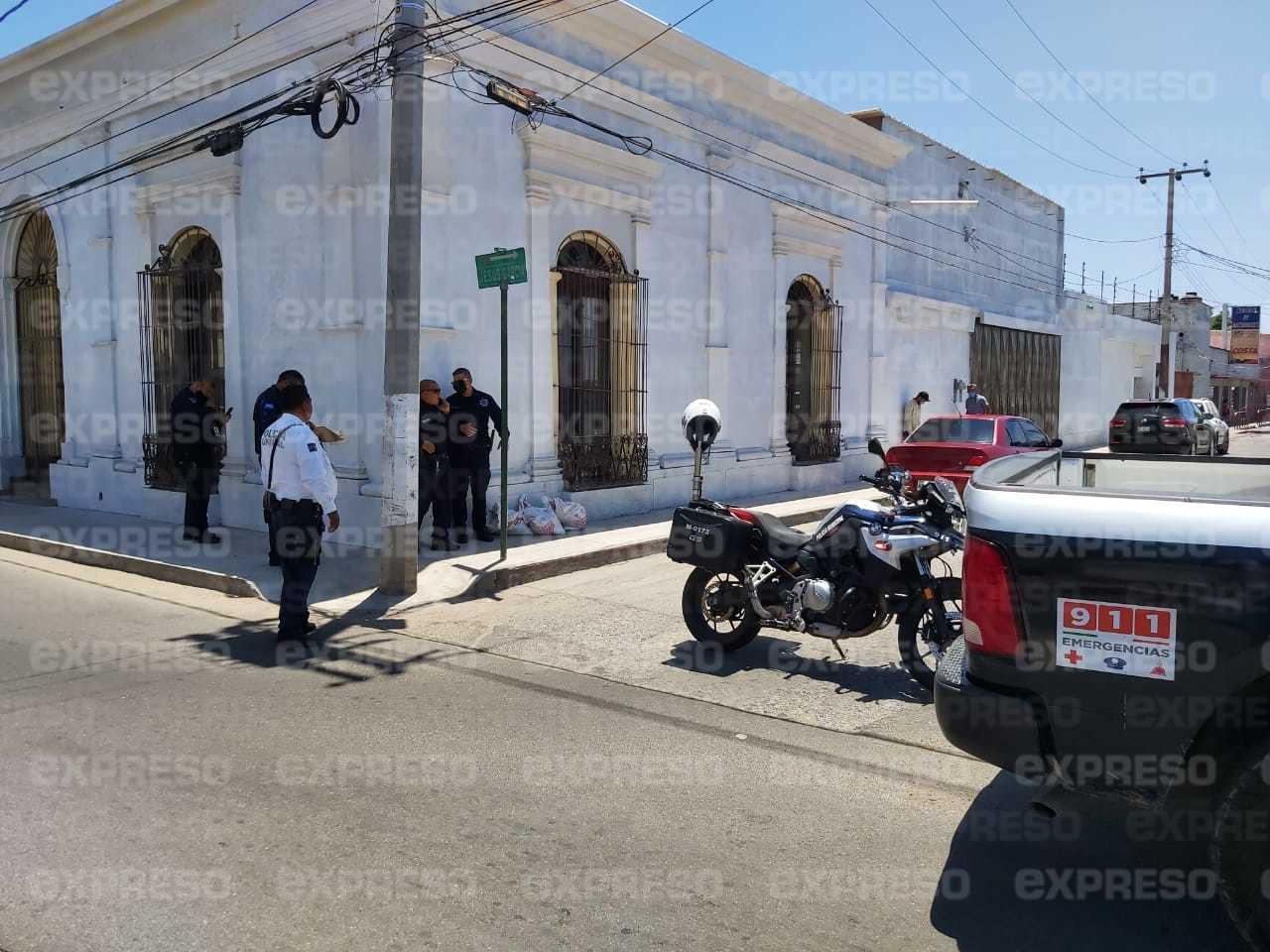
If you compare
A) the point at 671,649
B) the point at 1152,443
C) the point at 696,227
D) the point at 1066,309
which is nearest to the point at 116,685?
the point at 671,649

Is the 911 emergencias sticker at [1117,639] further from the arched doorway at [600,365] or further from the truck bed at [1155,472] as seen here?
the arched doorway at [600,365]

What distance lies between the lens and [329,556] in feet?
32.6

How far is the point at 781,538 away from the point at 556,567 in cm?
351

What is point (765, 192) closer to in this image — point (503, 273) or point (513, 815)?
point (503, 273)

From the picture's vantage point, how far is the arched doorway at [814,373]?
53.1 ft

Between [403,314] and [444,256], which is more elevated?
[444,256]

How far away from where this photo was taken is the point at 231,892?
3.46 metres

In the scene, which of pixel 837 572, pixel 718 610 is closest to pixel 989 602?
pixel 837 572

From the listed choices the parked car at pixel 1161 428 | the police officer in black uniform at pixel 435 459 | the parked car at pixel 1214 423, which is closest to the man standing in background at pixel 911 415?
the parked car at pixel 1161 428

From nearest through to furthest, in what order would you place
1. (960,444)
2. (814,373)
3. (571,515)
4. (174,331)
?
(571,515) < (174,331) < (960,444) < (814,373)

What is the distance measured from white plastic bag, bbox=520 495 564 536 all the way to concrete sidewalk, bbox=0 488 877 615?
11 centimetres

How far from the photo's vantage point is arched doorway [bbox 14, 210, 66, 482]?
1489 cm

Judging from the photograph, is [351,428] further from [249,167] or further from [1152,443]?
[1152,443]

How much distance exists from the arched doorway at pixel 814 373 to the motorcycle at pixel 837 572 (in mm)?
9547
